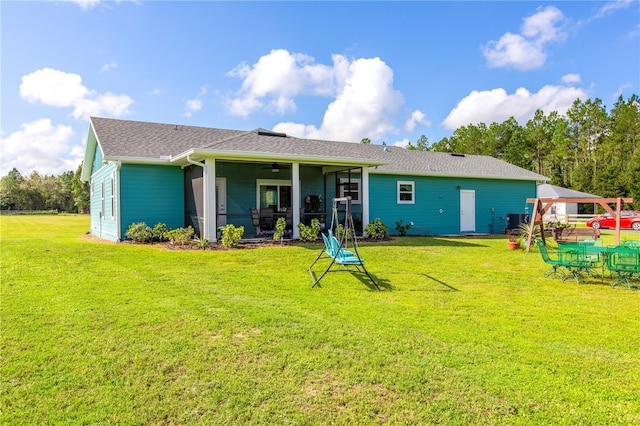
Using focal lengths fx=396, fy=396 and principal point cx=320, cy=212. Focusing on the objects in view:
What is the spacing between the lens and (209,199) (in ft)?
37.1

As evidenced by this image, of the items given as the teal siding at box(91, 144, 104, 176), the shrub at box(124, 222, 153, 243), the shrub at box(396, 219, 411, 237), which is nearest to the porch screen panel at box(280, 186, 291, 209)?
the shrub at box(396, 219, 411, 237)

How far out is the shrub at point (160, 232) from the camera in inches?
496

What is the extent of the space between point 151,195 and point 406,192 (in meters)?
9.91

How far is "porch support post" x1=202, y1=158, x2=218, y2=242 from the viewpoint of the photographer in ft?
37.0

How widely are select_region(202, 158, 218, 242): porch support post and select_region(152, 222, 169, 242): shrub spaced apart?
6.20 feet

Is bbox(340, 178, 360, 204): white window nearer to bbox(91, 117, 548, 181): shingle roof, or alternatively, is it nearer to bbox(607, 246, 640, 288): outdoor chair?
bbox(91, 117, 548, 181): shingle roof

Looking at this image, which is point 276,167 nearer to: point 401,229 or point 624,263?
point 401,229

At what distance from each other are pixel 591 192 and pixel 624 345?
43453 mm

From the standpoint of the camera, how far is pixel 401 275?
7527mm

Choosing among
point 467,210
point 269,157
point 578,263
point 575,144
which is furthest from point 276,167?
point 575,144

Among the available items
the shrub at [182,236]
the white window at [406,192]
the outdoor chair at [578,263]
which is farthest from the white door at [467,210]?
the shrub at [182,236]

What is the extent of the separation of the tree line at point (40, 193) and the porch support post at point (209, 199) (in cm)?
5695

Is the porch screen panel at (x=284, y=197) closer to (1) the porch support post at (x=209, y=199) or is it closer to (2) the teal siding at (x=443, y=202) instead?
(2) the teal siding at (x=443, y=202)

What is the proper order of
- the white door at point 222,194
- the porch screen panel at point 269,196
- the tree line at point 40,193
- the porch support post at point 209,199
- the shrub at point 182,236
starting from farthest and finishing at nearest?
1. the tree line at point 40,193
2. the porch screen panel at point 269,196
3. the white door at point 222,194
4. the shrub at point 182,236
5. the porch support post at point 209,199
